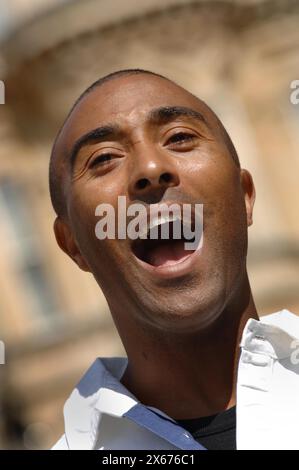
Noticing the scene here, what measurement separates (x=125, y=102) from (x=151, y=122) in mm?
105

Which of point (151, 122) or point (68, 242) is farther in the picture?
point (68, 242)

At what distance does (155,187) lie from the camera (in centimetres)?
263

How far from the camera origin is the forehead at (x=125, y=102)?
2826mm

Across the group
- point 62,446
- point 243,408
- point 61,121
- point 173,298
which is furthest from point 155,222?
point 61,121

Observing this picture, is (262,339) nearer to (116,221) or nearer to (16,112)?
(116,221)

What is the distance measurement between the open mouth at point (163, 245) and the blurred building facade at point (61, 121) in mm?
8416

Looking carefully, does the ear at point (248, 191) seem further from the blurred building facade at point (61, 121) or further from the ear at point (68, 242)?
the blurred building facade at point (61, 121)

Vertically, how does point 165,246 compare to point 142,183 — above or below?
below

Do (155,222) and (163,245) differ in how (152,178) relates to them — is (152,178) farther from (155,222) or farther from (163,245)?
(163,245)

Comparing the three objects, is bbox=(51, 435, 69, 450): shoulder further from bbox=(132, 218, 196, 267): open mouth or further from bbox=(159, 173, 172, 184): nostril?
bbox=(159, 173, 172, 184): nostril

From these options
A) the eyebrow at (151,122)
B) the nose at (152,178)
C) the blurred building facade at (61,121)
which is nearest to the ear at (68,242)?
the eyebrow at (151,122)

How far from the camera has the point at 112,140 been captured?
281cm
